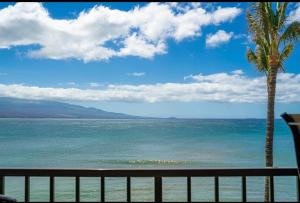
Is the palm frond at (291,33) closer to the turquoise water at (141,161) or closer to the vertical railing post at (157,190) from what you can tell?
the turquoise water at (141,161)

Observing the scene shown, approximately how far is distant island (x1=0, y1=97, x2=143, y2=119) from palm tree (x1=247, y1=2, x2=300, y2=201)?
99.4 meters

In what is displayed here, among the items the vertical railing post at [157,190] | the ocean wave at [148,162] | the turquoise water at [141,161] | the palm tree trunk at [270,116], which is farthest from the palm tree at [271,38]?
the ocean wave at [148,162]

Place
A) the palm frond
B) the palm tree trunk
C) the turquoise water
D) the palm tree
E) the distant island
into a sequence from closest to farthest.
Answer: the palm frond
the palm tree
the palm tree trunk
the turquoise water
the distant island

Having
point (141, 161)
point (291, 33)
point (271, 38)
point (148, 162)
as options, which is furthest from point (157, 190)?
point (141, 161)

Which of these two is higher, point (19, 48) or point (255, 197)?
point (19, 48)

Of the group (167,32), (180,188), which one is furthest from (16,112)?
(180,188)

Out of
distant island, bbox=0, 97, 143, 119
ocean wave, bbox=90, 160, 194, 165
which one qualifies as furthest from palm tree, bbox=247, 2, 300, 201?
distant island, bbox=0, 97, 143, 119

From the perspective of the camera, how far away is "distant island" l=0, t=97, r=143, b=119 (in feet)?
361

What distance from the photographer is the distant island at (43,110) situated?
11012 cm

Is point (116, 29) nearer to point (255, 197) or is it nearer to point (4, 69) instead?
point (4, 69)

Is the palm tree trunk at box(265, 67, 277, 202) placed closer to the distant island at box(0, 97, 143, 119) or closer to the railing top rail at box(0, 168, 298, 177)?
the railing top rail at box(0, 168, 298, 177)

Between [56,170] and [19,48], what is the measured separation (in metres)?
70.6

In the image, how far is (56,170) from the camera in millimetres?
3195

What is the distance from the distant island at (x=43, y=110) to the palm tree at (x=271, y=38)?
99.4 meters
